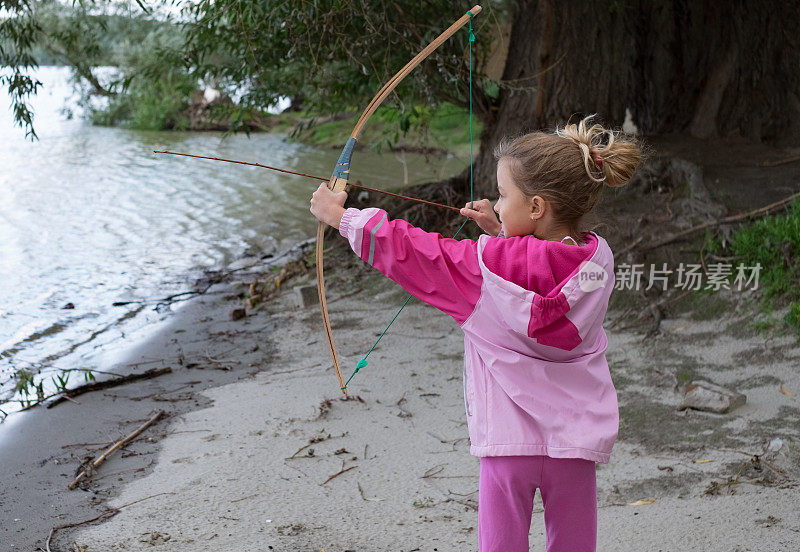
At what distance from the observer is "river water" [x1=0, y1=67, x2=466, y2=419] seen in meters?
6.94

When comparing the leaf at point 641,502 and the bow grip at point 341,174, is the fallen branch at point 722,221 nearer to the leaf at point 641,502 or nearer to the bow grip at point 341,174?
the leaf at point 641,502

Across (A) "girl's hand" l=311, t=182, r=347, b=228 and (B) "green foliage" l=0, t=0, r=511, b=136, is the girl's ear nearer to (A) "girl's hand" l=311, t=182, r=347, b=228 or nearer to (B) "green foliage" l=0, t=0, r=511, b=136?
(A) "girl's hand" l=311, t=182, r=347, b=228

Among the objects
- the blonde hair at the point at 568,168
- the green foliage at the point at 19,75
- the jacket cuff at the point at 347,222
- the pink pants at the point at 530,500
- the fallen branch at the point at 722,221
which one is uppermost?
the green foliage at the point at 19,75

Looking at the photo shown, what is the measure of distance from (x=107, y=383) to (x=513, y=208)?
3827 millimetres

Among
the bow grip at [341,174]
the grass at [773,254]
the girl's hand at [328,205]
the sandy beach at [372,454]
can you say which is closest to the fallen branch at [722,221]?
the grass at [773,254]

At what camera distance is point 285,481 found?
3.54 m

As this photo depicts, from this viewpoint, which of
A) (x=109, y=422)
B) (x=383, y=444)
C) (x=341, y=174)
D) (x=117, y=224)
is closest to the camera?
(x=341, y=174)

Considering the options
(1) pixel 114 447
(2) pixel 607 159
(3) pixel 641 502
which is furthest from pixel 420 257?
(1) pixel 114 447

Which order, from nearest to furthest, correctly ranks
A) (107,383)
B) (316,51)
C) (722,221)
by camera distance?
1. (107,383)
2. (722,221)
3. (316,51)

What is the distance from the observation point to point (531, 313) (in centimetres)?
197

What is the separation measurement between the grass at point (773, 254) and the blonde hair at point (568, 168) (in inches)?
126

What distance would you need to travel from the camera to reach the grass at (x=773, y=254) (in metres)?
4.99

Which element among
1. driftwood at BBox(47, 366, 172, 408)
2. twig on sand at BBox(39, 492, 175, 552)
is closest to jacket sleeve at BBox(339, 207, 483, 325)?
twig on sand at BBox(39, 492, 175, 552)

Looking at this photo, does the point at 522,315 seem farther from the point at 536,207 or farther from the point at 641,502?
the point at 641,502
